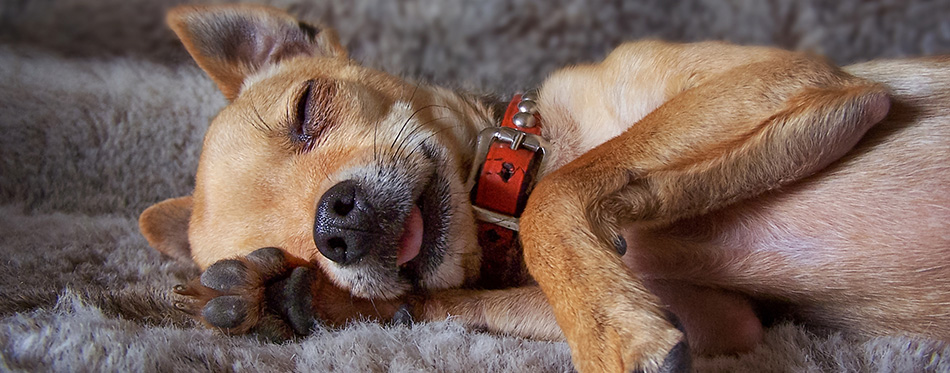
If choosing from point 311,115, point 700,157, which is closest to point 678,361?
point 700,157

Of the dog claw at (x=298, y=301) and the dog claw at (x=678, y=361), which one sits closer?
the dog claw at (x=678, y=361)

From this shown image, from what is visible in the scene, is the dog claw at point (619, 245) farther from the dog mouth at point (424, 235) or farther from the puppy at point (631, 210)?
the dog mouth at point (424, 235)

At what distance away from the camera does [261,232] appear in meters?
1.65

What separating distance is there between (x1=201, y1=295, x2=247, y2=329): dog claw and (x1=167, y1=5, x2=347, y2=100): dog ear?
38.2 inches

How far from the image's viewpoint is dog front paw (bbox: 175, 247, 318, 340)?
143cm

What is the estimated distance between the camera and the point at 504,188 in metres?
1.60

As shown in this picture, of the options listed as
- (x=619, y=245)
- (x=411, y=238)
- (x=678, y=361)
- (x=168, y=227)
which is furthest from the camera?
(x=168, y=227)

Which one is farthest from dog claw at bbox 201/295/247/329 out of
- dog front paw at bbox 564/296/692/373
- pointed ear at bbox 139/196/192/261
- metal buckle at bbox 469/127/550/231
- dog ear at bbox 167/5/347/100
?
dog ear at bbox 167/5/347/100

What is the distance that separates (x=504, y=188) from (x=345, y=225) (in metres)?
0.41

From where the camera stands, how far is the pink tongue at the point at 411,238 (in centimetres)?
151

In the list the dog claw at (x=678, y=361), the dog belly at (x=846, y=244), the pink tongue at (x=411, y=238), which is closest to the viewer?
the dog claw at (x=678, y=361)

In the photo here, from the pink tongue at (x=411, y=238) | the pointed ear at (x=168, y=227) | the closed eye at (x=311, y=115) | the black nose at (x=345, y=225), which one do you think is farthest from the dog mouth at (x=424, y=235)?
the pointed ear at (x=168, y=227)

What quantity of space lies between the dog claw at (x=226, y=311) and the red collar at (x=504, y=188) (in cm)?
60

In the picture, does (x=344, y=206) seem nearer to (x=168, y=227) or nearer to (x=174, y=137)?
(x=168, y=227)
